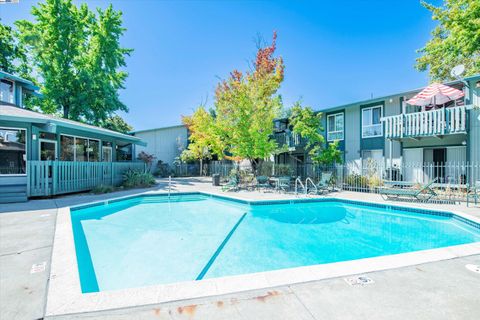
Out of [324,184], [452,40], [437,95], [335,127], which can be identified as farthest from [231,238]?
[452,40]

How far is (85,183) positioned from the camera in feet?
40.4

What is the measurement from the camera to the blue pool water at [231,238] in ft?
15.7

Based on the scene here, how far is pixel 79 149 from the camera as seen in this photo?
46.0 ft

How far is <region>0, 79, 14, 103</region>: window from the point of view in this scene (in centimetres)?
1319

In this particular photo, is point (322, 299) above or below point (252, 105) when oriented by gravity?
below

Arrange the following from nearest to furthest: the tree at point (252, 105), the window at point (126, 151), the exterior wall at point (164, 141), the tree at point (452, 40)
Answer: the tree at point (452, 40), the tree at point (252, 105), the window at point (126, 151), the exterior wall at point (164, 141)

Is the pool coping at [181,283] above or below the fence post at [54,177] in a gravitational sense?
below

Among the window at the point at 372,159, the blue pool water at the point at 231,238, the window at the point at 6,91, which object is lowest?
the blue pool water at the point at 231,238

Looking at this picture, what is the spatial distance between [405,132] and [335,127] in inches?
214

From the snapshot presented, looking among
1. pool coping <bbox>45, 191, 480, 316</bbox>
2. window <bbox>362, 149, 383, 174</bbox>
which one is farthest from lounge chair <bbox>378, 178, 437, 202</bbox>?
pool coping <bbox>45, 191, 480, 316</bbox>

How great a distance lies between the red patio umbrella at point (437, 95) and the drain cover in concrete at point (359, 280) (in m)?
12.1

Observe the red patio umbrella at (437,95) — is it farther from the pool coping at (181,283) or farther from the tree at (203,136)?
the tree at (203,136)

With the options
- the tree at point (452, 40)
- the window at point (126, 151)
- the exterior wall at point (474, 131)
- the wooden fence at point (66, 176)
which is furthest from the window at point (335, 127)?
the window at point (126, 151)

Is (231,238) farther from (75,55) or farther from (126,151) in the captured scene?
(75,55)
